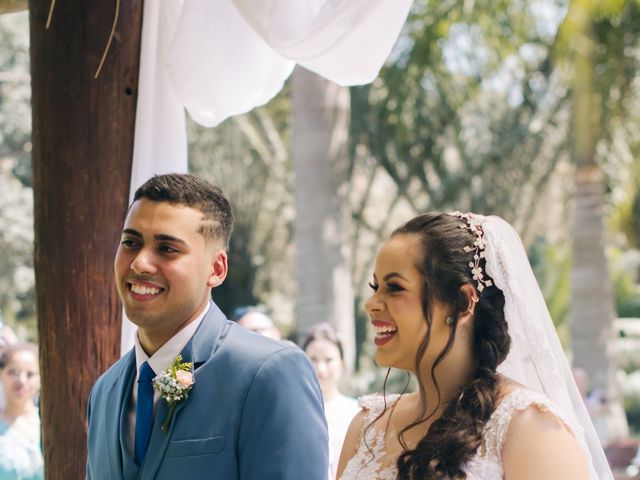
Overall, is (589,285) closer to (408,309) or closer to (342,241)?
(342,241)

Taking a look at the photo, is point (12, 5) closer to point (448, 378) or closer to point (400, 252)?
point (400, 252)

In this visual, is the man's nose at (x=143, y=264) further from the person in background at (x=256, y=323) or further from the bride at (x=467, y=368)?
the person in background at (x=256, y=323)

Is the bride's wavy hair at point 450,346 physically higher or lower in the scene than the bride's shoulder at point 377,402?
higher

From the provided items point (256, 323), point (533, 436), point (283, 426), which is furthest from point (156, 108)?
point (256, 323)

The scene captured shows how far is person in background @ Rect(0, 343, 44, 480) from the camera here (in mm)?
6395

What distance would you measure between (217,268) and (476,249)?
76 centimetres

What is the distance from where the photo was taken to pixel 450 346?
297 cm

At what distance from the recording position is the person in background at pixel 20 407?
21.0ft

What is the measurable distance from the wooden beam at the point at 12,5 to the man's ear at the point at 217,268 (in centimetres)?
199

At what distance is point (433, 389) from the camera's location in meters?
3.04

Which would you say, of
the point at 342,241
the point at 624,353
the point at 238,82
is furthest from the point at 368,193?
the point at 238,82

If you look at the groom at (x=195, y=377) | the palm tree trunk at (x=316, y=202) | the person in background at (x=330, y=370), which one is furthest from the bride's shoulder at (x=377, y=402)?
the palm tree trunk at (x=316, y=202)

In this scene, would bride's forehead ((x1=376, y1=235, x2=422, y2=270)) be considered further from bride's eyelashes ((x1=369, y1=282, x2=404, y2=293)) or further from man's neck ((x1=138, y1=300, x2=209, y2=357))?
man's neck ((x1=138, y1=300, x2=209, y2=357))

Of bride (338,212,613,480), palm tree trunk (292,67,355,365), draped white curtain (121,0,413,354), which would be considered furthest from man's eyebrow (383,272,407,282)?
palm tree trunk (292,67,355,365)
